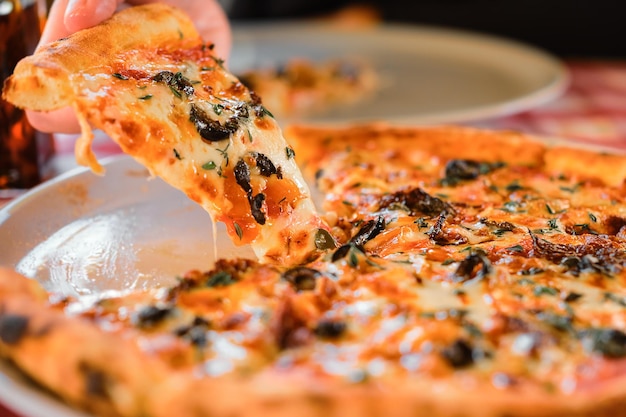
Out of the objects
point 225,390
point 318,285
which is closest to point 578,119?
point 318,285

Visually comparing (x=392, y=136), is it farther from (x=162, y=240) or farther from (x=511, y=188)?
(x=162, y=240)

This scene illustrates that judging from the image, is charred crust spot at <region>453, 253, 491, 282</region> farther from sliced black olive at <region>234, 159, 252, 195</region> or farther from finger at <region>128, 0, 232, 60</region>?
finger at <region>128, 0, 232, 60</region>

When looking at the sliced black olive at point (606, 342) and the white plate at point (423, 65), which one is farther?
the white plate at point (423, 65)

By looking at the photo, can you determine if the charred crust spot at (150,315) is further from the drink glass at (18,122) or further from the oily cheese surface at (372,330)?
the drink glass at (18,122)

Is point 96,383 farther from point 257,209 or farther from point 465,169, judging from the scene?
point 465,169

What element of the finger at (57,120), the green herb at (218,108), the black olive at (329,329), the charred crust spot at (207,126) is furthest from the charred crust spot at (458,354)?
the finger at (57,120)
